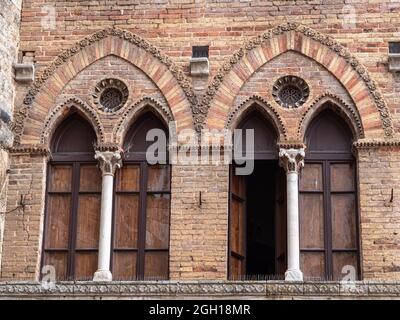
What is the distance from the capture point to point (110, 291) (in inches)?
555

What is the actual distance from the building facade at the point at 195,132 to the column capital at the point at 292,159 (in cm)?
2

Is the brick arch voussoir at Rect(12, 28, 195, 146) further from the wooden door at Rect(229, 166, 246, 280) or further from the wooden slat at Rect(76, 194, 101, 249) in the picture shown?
the wooden slat at Rect(76, 194, 101, 249)

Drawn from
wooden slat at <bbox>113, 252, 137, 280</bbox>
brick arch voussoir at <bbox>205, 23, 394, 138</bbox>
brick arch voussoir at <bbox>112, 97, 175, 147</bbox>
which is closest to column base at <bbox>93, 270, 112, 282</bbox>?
wooden slat at <bbox>113, 252, 137, 280</bbox>

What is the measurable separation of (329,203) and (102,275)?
133 inches

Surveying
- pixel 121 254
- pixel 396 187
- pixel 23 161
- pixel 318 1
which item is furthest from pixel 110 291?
pixel 318 1

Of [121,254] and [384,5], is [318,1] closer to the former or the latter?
[384,5]

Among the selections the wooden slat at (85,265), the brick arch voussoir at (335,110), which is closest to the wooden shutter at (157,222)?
the wooden slat at (85,265)

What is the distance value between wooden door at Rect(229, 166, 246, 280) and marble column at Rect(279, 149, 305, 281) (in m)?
0.76

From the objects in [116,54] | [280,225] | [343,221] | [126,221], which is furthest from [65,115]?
[343,221]

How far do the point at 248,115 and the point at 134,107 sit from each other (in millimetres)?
1676

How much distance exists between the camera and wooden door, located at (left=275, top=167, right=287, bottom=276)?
49.7 ft

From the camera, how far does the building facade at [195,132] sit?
588 inches

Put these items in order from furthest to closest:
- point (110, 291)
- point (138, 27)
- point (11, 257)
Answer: point (138, 27), point (11, 257), point (110, 291)

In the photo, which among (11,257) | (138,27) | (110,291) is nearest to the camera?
(110,291)
